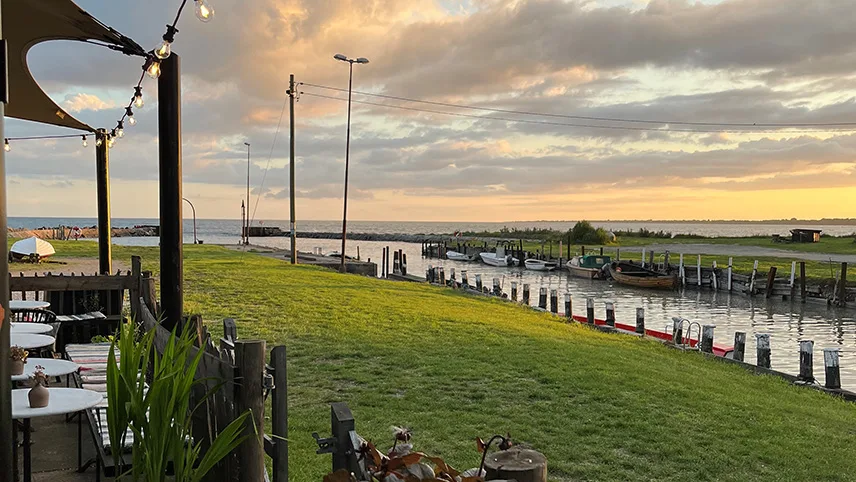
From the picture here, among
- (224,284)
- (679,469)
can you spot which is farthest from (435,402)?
(224,284)

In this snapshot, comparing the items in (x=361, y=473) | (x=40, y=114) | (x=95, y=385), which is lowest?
(x=95, y=385)

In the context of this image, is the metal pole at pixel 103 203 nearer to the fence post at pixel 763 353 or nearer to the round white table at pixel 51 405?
the round white table at pixel 51 405

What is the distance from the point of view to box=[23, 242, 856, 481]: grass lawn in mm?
5797

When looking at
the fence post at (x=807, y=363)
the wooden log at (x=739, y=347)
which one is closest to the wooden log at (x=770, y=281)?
the wooden log at (x=739, y=347)

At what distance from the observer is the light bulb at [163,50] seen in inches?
222

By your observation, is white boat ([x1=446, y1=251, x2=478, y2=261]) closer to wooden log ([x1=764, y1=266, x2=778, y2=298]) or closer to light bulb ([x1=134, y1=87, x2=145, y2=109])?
wooden log ([x1=764, y1=266, x2=778, y2=298])

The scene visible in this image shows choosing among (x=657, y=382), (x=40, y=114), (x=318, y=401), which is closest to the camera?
(x=318, y=401)

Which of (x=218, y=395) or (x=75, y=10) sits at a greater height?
(x=75, y=10)

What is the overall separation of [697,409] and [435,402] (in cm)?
314

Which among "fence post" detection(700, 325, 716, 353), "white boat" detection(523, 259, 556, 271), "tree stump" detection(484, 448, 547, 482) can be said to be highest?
"tree stump" detection(484, 448, 547, 482)

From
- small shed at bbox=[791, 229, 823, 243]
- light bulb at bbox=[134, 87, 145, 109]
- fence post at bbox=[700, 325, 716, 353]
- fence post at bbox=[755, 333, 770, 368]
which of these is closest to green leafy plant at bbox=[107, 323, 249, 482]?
light bulb at bbox=[134, 87, 145, 109]

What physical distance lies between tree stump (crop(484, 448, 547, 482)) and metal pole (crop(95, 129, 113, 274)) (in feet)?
37.6

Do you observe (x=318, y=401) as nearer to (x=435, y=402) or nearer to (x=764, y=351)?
(x=435, y=402)

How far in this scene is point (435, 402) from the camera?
7.23 meters
